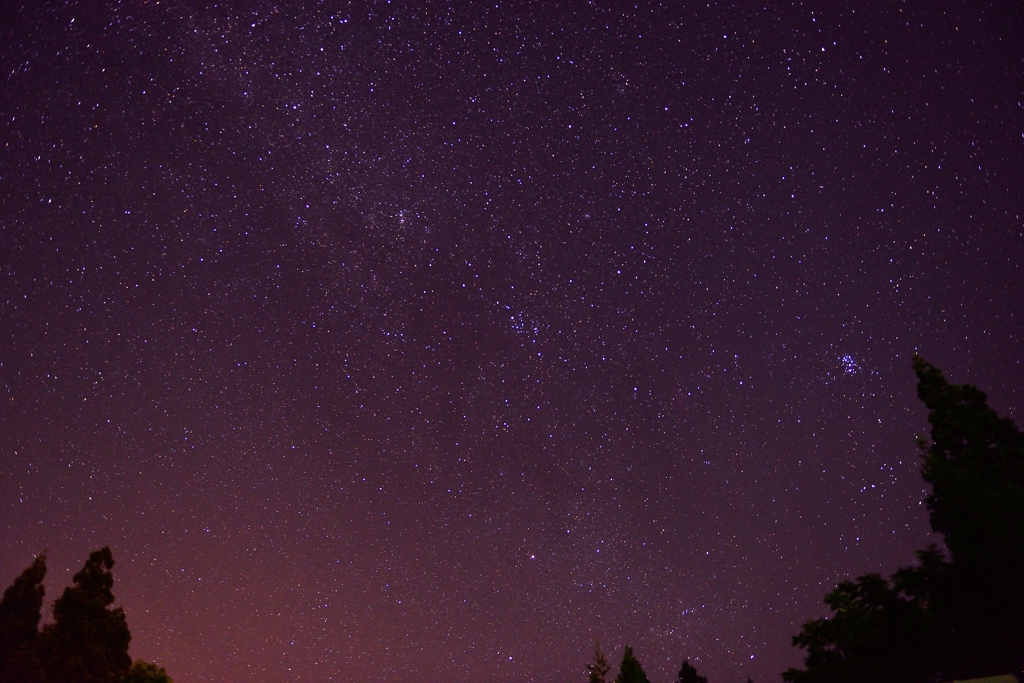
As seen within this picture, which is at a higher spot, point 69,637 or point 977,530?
point 977,530

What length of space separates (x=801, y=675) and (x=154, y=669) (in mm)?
13941

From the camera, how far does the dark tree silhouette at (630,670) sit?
57.0ft

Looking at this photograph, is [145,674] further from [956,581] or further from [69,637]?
[956,581]

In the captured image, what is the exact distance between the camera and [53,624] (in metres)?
13.5

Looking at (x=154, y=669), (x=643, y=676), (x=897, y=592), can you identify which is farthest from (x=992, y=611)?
(x=154, y=669)

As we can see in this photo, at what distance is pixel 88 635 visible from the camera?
13.5 metres

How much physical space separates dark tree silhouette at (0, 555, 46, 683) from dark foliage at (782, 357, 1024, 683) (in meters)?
16.6

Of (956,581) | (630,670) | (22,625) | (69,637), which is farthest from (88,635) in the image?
(956,581)

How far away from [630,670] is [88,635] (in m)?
14.1

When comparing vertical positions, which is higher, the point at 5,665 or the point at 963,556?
the point at 963,556

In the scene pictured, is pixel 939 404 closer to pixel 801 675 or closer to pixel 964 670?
pixel 964 670

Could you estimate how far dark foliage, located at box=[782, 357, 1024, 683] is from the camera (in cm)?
882

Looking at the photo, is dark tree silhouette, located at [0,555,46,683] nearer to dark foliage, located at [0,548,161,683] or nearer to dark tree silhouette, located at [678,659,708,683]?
dark foliage, located at [0,548,161,683]

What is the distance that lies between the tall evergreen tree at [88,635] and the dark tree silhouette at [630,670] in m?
13.1
